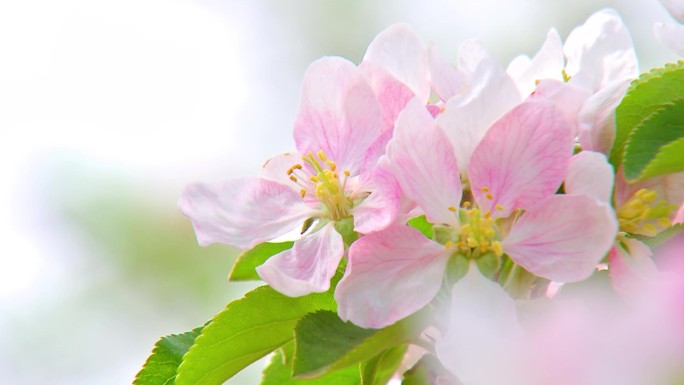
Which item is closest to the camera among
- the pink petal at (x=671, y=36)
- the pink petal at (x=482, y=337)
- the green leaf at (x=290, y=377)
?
the pink petal at (x=482, y=337)

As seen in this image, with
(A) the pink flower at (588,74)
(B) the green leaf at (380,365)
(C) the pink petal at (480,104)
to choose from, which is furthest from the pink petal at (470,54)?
(B) the green leaf at (380,365)

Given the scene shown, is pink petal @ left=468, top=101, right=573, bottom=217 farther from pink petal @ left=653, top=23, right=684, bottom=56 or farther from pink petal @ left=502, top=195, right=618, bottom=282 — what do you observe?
pink petal @ left=653, top=23, right=684, bottom=56

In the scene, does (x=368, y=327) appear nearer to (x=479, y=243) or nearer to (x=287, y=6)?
(x=479, y=243)

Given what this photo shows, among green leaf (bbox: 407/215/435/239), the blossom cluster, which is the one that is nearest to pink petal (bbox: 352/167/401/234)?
the blossom cluster

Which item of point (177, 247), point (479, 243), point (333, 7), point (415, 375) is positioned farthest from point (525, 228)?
point (333, 7)

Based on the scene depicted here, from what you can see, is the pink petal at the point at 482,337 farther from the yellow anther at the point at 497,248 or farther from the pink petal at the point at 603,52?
the pink petal at the point at 603,52
